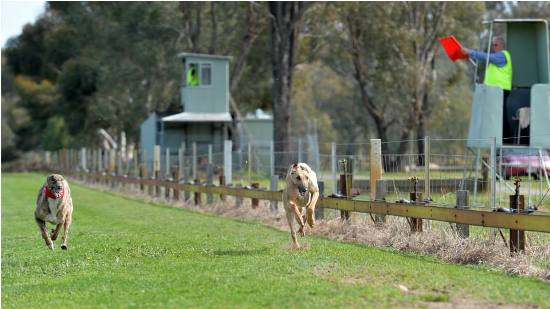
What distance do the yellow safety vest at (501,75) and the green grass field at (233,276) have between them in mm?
7237

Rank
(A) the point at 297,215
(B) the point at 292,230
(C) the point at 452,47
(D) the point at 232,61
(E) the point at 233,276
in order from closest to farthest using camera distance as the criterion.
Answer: (E) the point at 233,276 < (B) the point at 292,230 < (A) the point at 297,215 < (C) the point at 452,47 < (D) the point at 232,61

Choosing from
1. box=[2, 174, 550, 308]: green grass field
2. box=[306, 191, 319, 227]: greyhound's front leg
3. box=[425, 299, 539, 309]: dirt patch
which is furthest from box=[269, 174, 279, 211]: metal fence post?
box=[425, 299, 539, 309]: dirt patch

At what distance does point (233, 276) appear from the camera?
11648 mm

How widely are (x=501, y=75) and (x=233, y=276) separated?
13.1m

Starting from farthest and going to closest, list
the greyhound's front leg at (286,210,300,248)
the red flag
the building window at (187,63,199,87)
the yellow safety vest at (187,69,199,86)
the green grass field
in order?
the building window at (187,63,199,87) → the yellow safety vest at (187,69,199,86) → the red flag → the greyhound's front leg at (286,210,300,248) → the green grass field

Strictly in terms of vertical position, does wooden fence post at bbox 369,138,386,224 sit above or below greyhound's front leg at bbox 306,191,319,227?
above

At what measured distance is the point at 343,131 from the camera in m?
90.1

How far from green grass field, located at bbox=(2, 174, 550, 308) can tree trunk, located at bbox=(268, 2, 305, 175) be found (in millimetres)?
26275

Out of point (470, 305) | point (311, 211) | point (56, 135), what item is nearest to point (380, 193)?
point (311, 211)

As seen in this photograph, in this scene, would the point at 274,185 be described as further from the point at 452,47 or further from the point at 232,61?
the point at 232,61

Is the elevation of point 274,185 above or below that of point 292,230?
above

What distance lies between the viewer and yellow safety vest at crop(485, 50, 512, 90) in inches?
898

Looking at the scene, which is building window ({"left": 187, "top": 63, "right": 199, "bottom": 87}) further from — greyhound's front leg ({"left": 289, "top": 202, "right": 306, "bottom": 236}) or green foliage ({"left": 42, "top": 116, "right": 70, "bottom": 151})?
greyhound's front leg ({"left": 289, "top": 202, "right": 306, "bottom": 236})

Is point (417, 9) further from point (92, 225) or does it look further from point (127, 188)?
point (92, 225)
